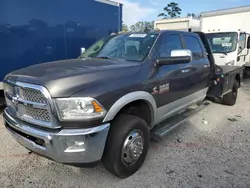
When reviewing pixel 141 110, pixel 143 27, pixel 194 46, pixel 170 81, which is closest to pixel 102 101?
pixel 141 110

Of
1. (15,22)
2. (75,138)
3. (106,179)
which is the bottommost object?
(106,179)

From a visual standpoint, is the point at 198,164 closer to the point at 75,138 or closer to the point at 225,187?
the point at 225,187

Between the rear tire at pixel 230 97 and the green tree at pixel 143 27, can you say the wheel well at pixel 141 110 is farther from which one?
Result: the rear tire at pixel 230 97

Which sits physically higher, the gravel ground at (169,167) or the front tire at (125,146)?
the front tire at (125,146)

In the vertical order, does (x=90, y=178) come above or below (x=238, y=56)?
below

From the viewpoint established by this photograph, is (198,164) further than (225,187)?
Yes

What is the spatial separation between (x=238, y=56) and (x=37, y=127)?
8293 mm

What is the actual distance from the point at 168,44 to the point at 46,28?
3.21 meters

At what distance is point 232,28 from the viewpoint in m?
10.4

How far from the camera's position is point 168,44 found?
395cm

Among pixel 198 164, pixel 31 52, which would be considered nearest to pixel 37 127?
pixel 198 164

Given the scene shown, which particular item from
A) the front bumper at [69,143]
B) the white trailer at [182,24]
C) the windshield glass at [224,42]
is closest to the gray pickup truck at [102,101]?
the front bumper at [69,143]

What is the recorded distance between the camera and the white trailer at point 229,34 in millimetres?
8492

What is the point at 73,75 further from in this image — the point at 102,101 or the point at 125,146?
the point at 125,146
